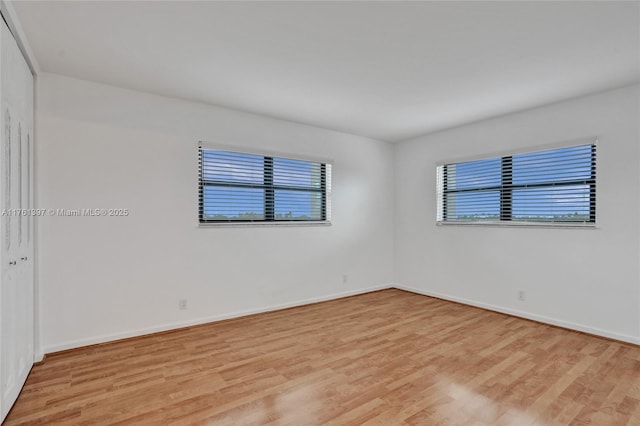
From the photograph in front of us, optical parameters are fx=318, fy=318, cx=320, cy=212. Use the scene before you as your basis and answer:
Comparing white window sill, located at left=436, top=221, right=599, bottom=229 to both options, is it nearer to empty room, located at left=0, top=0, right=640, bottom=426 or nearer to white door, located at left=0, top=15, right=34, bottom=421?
empty room, located at left=0, top=0, right=640, bottom=426

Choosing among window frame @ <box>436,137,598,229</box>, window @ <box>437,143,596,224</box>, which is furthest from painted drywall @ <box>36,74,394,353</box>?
window @ <box>437,143,596,224</box>

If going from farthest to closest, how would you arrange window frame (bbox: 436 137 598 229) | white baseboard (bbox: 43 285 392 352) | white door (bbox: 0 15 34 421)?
window frame (bbox: 436 137 598 229) → white baseboard (bbox: 43 285 392 352) → white door (bbox: 0 15 34 421)

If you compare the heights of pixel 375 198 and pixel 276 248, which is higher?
pixel 375 198

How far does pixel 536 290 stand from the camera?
3.91 meters

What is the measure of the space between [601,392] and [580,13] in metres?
2.67

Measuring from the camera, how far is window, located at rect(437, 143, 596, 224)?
3.62 metres

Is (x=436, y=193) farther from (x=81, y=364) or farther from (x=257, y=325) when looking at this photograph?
(x=81, y=364)

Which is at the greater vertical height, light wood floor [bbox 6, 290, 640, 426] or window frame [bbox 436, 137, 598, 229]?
window frame [bbox 436, 137, 598, 229]

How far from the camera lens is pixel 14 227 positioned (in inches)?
88.8

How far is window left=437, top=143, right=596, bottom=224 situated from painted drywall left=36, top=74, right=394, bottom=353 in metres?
2.15

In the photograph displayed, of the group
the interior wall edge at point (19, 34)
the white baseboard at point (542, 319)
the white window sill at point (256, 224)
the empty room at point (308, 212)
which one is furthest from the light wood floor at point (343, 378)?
the interior wall edge at point (19, 34)

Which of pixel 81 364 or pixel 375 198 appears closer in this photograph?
pixel 81 364

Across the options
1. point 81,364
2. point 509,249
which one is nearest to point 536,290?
point 509,249

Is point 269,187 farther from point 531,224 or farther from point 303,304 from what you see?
point 531,224
